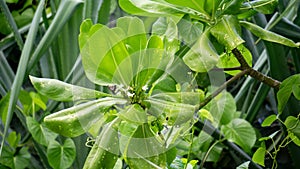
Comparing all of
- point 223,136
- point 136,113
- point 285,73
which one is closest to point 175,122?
point 136,113

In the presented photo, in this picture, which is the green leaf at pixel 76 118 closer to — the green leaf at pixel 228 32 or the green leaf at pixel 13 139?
the green leaf at pixel 228 32

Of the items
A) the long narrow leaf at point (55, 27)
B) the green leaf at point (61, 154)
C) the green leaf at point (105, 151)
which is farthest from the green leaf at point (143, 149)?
the green leaf at point (61, 154)

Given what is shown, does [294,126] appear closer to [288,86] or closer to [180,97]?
[288,86]

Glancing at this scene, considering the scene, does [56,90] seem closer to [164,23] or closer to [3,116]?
[164,23]

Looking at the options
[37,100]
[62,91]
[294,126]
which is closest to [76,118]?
[62,91]

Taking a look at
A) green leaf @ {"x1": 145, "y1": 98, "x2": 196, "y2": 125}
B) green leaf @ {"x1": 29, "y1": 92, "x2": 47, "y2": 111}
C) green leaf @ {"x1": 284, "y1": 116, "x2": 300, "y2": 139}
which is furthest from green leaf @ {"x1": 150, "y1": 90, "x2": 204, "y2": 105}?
green leaf @ {"x1": 29, "y1": 92, "x2": 47, "y2": 111}

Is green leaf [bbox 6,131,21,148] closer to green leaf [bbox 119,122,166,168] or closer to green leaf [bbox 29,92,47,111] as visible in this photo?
green leaf [bbox 29,92,47,111]

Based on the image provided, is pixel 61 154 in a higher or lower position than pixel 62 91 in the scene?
lower
